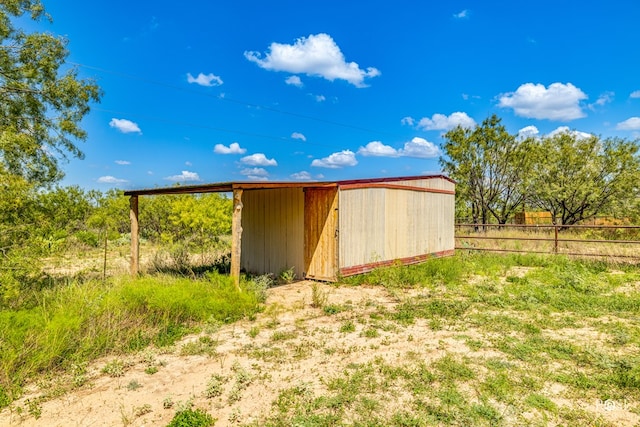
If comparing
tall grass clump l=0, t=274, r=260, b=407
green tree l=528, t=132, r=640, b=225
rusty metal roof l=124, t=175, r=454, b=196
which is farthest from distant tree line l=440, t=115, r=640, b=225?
tall grass clump l=0, t=274, r=260, b=407

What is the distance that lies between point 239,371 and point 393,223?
674cm

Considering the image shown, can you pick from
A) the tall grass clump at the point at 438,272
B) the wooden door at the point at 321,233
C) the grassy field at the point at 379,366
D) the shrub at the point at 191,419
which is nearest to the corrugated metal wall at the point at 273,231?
the wooden door at the point at 321,233

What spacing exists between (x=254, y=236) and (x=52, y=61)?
5.98 m

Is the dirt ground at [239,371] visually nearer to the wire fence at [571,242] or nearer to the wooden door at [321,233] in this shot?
the wooden door at [321,233]

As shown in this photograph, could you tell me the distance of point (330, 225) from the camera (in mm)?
8406

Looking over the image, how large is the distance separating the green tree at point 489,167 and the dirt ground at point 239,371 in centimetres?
1426

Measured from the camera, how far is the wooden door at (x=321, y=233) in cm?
837

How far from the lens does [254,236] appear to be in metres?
9.93

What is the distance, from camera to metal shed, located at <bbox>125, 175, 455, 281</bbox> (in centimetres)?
836

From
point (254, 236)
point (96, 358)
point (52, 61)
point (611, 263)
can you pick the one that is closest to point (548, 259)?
point (611, 263)

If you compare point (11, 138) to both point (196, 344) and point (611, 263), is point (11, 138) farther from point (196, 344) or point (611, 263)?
point (611, 263)

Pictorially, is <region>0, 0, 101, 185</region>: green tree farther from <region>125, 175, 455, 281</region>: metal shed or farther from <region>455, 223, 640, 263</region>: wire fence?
<region>455, 223, 640, 263</region>: wire fence

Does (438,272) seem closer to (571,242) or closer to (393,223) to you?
(393,223)

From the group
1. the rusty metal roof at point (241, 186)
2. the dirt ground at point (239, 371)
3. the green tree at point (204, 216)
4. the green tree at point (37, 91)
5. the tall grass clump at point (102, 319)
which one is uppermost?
the green tree at point (37, 91)
